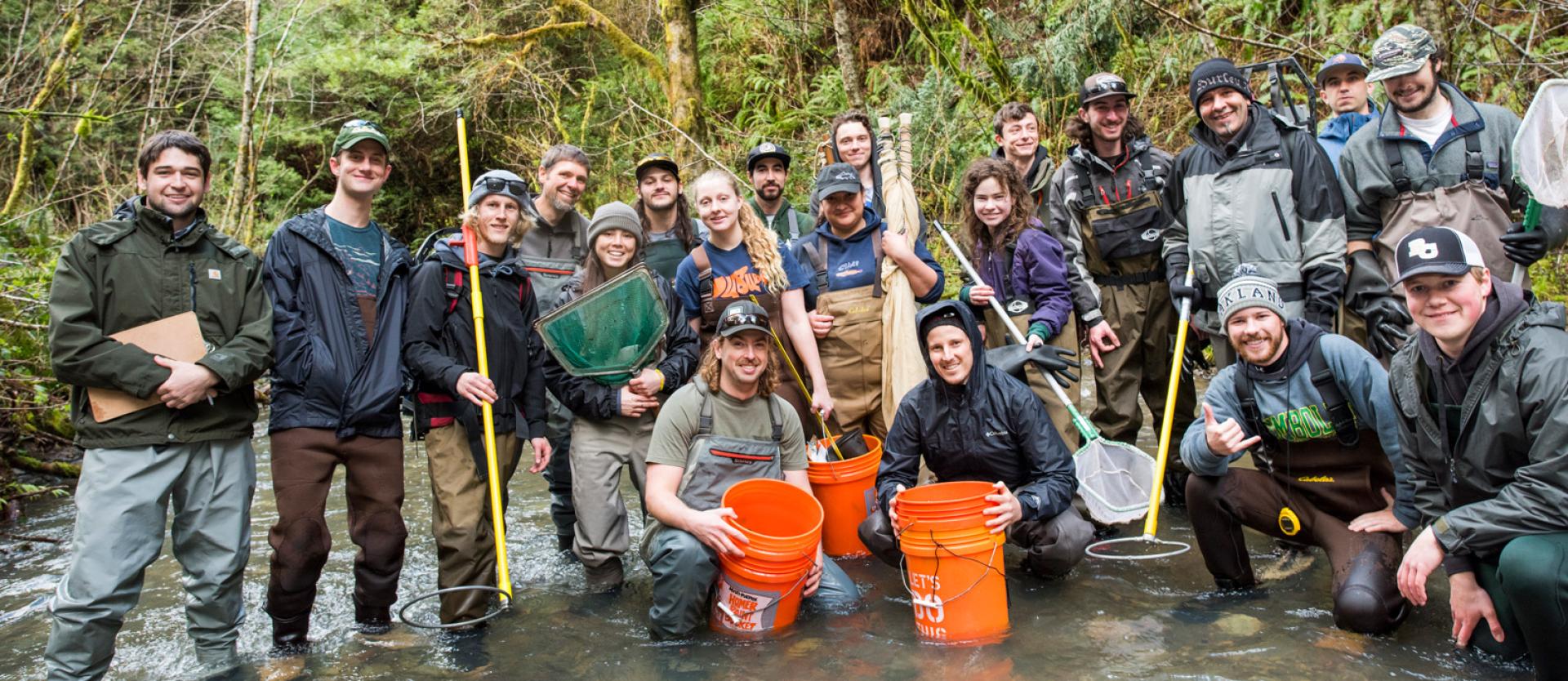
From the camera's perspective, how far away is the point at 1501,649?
3252mm

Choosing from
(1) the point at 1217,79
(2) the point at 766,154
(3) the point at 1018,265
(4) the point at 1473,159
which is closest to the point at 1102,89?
(1) the point at 1217,79

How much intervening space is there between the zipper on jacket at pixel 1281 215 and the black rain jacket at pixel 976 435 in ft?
4.58

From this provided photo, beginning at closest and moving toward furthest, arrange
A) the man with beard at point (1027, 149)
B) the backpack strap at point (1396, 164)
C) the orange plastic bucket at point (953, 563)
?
the orange plastic bucket at point (953, 563), the backpack strap at point (1396, 164), the man with beard at point (1027, 149)

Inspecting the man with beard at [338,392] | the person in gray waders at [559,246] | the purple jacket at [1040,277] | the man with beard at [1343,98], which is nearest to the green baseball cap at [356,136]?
the man with beard at [338,392]

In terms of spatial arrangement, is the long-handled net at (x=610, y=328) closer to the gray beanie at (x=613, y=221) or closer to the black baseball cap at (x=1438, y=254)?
the gray beanie at (x=613, y=221)

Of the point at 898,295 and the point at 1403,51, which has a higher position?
the point at 1403,51

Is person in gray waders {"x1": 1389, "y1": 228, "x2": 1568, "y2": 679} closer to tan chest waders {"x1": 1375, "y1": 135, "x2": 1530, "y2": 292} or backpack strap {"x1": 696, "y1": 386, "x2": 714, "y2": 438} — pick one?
tan chest waders {"x1": 1375, "y1": 135, "x2": 1530, "y2": 292}

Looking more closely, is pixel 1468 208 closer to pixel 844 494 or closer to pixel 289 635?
pixel 844 494

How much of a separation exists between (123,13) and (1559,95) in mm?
16011

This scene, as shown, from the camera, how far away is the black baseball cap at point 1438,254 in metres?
3.07

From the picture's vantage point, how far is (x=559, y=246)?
524 cm

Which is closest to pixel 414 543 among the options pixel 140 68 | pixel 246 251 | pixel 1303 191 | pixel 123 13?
pixel 246 251

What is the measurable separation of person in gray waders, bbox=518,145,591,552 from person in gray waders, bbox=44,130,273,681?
148 centimetres

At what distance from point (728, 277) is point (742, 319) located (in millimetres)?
723
